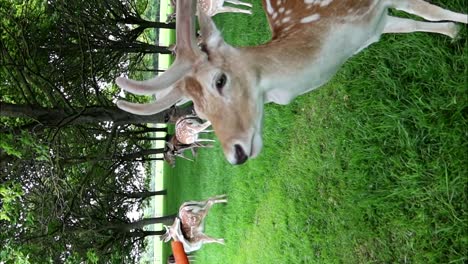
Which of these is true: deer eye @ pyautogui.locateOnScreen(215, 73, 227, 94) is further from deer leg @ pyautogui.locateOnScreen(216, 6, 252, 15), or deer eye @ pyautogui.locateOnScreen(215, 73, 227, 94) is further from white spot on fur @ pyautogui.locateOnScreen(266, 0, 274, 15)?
deer leg @ pyautogui.locateOnScreen(216, 6, 252, 15)

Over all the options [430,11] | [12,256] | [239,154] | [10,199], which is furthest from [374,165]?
[12,256]

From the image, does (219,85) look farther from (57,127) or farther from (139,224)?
(139,224)

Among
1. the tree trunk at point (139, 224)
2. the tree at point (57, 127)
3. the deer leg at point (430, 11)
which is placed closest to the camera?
the deer leg at point (430, 11)

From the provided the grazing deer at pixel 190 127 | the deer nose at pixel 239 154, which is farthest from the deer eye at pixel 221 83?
the grazing deer at pixel 190 127

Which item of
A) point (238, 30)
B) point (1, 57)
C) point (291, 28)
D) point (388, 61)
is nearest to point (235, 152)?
point (291, 28)

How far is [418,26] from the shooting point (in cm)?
315

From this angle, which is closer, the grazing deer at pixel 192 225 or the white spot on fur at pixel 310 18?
the white spot on fur at pixel 310 18

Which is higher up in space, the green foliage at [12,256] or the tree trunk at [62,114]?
the tree trunk at [62,114]

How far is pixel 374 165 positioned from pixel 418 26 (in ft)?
3.77

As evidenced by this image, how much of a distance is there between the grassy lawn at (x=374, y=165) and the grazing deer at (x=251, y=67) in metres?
0.81

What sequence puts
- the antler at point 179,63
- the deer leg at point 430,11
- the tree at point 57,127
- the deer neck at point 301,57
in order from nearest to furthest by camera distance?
the antler at point 179,63
the deer neck at point 301,57
the deer leg at point 430,11
the tree at point 57,127

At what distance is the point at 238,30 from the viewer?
304 inches

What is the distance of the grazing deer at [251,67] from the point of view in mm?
2512

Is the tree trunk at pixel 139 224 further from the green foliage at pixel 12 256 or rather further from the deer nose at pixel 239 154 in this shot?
the deer nose at pixel 239 154
